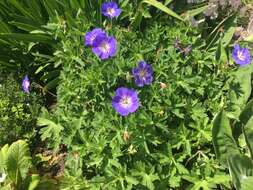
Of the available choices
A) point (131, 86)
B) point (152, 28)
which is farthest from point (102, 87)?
point (152, 28)

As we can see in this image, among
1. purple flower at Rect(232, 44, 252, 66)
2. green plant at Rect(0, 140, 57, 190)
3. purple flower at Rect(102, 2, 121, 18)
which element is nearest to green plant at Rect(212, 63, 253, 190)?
purple flower at Rect(232, 44, 252, 66)

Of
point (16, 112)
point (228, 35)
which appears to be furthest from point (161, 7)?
point (16, 112)

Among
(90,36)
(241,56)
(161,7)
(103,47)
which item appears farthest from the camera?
(161,7)

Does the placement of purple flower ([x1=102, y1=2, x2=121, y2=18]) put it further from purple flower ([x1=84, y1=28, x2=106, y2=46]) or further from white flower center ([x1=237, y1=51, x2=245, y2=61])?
white flower center ([x1=237, y1=51, x2=245, y2=61])

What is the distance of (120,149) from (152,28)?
33.3 inches

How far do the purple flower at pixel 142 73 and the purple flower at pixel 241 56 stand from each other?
1.82 feet

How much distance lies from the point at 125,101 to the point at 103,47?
1.06 feet

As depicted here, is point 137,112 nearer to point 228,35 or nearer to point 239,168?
point 239,168

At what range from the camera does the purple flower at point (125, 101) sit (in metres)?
2.67

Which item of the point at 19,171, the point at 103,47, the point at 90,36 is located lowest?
the point at 19,171

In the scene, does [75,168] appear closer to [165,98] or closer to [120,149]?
[120,149]

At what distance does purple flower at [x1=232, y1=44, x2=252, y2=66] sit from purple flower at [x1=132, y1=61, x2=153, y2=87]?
1.82ft

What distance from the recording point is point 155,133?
2.82 m

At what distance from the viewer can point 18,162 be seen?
3.11 m
